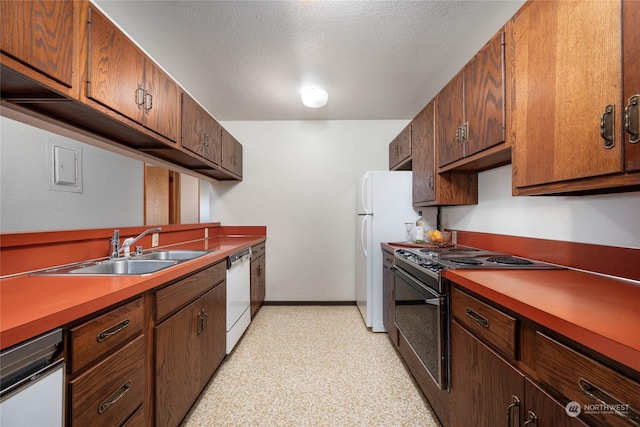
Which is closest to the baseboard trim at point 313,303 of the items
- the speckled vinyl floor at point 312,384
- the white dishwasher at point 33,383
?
the speckled vinyl floor at point 312,384

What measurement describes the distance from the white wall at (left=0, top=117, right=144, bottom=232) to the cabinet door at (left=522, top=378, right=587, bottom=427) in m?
2.21

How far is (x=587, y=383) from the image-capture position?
2.09ft

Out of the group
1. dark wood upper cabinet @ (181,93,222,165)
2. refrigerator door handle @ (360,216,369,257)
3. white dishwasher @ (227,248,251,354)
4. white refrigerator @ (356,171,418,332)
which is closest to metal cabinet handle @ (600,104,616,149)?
white refrigerator @ (356,171,418,332)

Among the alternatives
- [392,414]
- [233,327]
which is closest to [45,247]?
[233,327]

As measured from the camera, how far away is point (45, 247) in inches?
50.0

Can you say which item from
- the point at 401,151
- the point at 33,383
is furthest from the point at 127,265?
the point at 401,151

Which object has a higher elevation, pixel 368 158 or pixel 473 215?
pixel 368 158

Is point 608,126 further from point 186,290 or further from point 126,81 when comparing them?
point 126,81

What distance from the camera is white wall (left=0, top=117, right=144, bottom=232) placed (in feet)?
4.11

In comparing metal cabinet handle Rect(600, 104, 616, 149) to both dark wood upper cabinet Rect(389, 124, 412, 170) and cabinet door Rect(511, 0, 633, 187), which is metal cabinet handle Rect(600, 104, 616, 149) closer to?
cabinet door Rect(511, 0, 633, 187)

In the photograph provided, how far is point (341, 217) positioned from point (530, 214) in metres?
2.14

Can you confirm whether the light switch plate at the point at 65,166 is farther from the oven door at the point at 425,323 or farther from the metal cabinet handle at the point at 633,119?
the metal cabinet handle at the point at 633,119

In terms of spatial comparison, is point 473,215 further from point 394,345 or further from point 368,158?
point 368,158

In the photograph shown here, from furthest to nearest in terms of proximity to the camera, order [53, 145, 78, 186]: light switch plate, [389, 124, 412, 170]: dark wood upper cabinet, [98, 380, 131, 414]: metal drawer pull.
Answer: [389, 124, 412, 170]: dark wood upper cabinet, [53, 145, 78, 186]: light switch plate, [98, 380, 131, 414]: metal drawer pull
